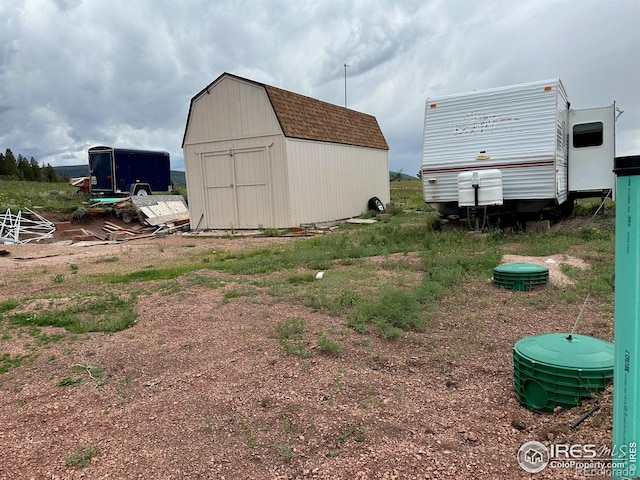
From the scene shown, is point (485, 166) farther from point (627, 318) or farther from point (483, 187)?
point (627, 318)

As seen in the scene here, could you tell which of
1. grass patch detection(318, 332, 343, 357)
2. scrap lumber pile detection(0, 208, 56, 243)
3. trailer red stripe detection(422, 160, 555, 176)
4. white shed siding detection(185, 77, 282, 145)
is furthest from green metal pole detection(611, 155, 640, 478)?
scrap lumber pile detection(0, 208, 56, 243)

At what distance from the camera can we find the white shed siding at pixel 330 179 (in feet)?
50.4

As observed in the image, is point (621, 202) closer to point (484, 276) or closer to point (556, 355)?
point (556, 355)

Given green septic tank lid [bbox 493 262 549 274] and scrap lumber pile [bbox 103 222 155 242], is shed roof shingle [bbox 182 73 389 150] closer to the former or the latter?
scrap lumber pile [bbox 103 222 155 242]

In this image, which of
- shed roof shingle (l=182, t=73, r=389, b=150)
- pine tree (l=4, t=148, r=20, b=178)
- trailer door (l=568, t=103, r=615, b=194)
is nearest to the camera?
trailer door (l=568, t=103, r=615, b=194)

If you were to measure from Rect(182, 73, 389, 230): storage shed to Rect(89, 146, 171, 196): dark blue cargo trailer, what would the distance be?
8514 millimetres

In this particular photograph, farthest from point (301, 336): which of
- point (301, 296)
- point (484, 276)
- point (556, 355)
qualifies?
point (484, 276)

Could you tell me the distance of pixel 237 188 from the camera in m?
15.8

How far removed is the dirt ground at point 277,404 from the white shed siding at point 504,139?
5.65 metres

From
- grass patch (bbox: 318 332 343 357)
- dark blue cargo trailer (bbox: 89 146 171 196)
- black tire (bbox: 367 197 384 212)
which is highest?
dark blue cargo trailer (bbox: 89 146 171 196)

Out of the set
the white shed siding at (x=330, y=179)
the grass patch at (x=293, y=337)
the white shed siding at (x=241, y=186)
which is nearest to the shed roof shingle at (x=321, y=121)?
the white shed siding at (x=330, y=179)

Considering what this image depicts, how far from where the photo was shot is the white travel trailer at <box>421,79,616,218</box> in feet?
33.0

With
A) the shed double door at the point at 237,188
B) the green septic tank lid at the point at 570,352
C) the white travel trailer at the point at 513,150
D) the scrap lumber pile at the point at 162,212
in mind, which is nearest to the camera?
the green septic tank lid at the point at 570,352

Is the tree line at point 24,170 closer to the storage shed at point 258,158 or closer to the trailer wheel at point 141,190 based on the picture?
the trailer wheel at point 141,190
